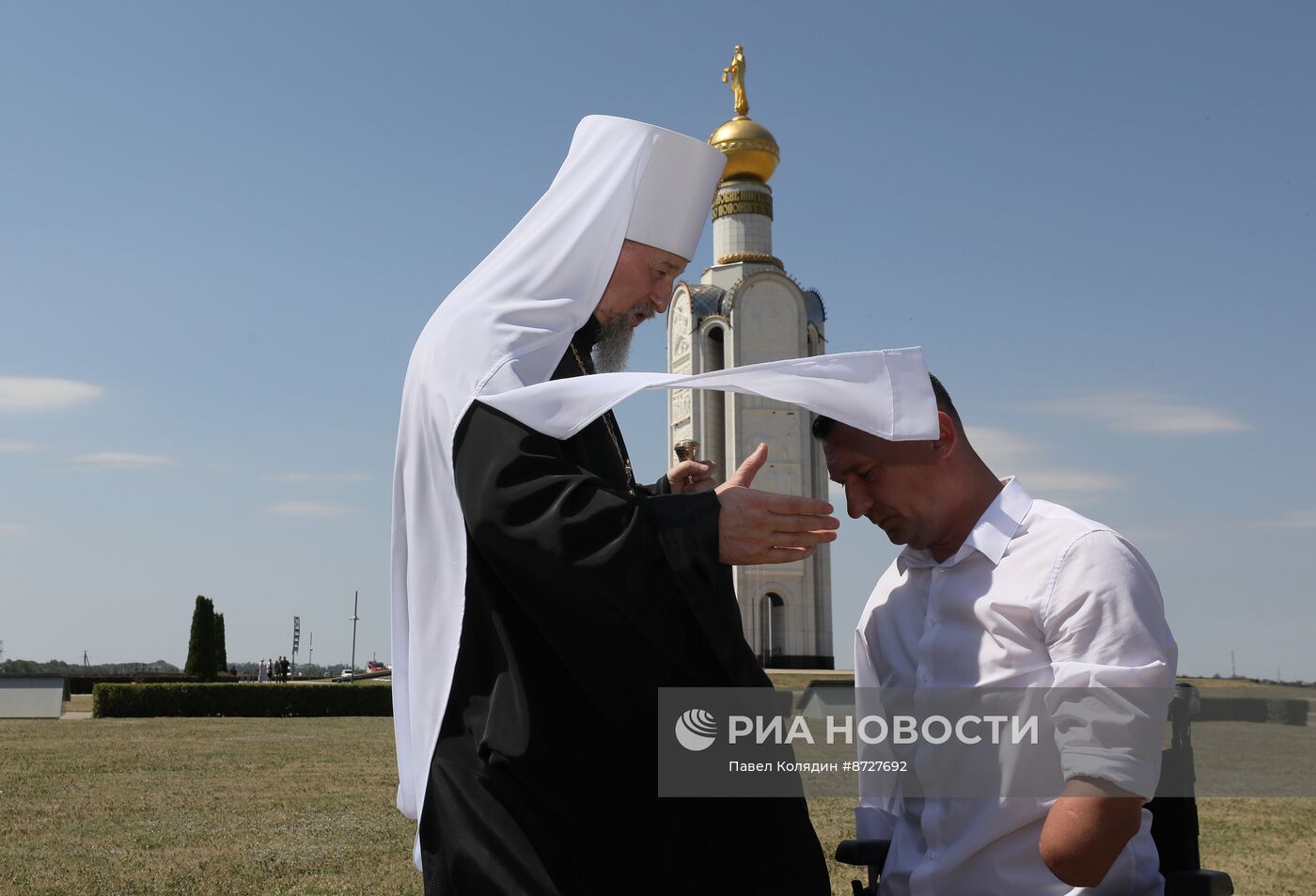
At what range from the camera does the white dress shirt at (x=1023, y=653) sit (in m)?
2.25

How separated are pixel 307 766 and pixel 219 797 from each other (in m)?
3.00

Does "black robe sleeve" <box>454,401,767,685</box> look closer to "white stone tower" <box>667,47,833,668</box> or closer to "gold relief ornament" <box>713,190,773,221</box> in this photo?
"white stone tower" <box>667,47,833,668</box>

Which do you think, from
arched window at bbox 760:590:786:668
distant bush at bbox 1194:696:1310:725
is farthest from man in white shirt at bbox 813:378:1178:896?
arched window at bbox 760:590:786:668

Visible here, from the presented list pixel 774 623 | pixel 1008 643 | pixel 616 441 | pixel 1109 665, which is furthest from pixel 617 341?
pixel 774 623

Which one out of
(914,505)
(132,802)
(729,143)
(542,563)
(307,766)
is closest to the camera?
(542,563)

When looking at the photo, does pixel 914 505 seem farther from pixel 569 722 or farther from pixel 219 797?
pixel 219 797

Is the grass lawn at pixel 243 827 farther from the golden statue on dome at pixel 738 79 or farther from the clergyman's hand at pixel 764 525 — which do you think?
the golden statue on dome at pixel 738 79

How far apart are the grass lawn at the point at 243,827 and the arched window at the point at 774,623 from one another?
950 inches

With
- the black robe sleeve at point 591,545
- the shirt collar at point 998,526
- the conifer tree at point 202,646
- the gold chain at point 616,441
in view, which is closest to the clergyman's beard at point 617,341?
the gold chain at point 616,441

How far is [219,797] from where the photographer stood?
36.2 feet

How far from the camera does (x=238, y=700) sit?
26.2 metres

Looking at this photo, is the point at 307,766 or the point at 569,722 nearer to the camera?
the point at 569,722

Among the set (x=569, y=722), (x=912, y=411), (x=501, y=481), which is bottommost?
(x=569, y=722)

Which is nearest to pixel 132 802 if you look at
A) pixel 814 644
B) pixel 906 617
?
pixel 906 617
